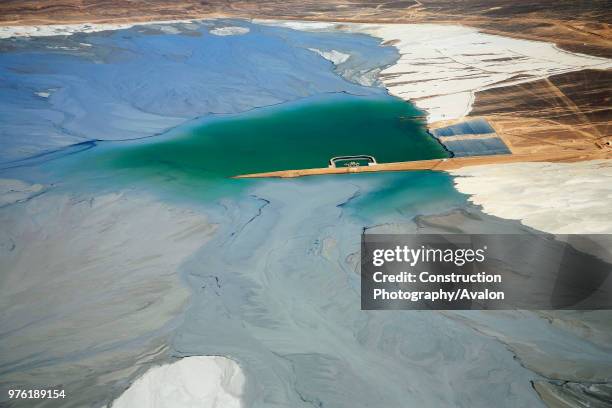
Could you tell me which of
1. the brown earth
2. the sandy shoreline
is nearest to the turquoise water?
the sandy shoreline

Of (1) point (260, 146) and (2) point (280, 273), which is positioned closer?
(2) point (280, 273)

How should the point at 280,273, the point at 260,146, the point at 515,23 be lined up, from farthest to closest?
the point at 515,23
the point at 260,146
the point at 280,273

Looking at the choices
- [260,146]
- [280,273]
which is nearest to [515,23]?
[260,146]

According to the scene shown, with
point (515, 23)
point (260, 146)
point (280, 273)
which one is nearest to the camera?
point (280, 273)

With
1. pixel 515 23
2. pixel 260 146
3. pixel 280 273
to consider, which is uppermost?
pixel 515 23

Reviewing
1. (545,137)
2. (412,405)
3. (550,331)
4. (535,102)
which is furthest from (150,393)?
(535,102)

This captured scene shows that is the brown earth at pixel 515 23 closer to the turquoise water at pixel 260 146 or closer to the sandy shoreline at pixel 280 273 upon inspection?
the sandy shoreline at pixel 280 273

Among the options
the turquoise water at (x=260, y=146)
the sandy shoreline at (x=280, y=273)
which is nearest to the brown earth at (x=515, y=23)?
the sandy shoreline at (x=280, y=273)

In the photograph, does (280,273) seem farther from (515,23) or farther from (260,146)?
(515,23)

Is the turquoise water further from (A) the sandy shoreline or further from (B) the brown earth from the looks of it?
(B) the brown earth

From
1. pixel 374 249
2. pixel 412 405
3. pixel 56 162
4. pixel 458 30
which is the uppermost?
pixel 458 30

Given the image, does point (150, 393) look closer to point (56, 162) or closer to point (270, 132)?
point (56, 162)
